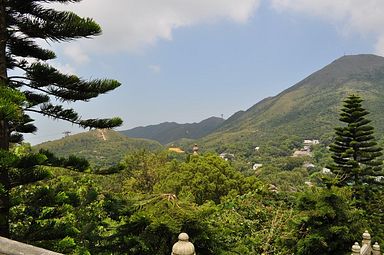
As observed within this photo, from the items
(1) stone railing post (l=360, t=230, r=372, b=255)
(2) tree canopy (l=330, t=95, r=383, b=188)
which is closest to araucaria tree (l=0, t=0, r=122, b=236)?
(1) stone railing post (l=360, t=230, r=372, b=255)

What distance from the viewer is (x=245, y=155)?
84562 millimetres

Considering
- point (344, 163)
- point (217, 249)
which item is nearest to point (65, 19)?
point (217, 249)

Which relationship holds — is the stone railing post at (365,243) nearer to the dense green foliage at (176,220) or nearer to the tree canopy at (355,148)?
the dense green foliage at (176,220)

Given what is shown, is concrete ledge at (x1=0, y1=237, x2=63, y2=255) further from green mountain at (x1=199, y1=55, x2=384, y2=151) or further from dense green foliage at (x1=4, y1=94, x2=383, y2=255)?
green mountain at (x1=199, y1=55, x2=384, y2=151)

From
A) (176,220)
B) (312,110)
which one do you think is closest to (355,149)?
(176,220)

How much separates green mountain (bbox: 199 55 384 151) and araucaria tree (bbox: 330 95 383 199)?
65835 millimetres

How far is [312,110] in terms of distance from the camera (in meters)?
118

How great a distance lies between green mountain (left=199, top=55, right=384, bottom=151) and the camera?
96.6 metres

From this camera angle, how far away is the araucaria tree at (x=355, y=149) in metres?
12.9

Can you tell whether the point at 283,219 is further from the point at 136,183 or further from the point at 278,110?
the point at 278,110

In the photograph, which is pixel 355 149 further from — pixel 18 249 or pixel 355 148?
pixel 18 249

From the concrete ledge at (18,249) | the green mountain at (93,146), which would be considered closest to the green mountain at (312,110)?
the green mountain at (93,146)

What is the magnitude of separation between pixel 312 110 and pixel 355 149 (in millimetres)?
109995

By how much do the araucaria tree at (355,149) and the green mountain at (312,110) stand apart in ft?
216
